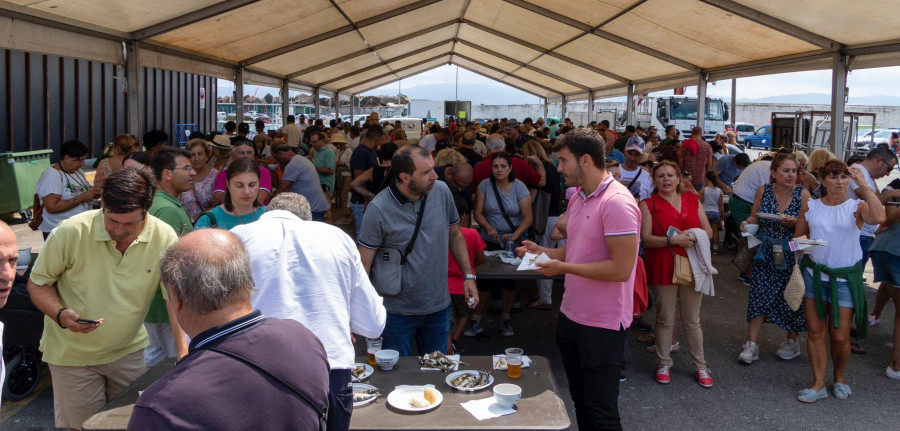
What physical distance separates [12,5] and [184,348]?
531 cm

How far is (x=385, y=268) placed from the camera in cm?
328

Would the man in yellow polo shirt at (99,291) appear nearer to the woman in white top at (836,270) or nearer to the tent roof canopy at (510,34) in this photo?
the woman in white top at (836,270)

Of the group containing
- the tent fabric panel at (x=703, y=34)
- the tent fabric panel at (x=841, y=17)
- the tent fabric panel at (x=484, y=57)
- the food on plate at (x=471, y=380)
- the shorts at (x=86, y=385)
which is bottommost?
the shorts at (x=86, y=385)

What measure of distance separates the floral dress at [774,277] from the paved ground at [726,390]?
41 cm

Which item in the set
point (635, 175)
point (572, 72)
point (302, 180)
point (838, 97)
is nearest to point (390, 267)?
point (302, 180)

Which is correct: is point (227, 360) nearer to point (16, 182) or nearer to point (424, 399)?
point (424, 399)

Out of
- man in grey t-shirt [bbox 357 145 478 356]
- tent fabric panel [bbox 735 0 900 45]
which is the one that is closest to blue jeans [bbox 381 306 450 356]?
man in grey t-shirt [bbox 357 145 478 356]

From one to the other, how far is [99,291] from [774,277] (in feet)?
14.6

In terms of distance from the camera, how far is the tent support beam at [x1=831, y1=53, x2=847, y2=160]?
908 cm

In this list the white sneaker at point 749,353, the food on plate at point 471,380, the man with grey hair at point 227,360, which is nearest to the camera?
the man with grey hair at point 227,360

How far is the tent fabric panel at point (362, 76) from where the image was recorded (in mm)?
21750

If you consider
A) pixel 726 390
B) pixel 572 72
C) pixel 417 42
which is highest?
pixel 417 42

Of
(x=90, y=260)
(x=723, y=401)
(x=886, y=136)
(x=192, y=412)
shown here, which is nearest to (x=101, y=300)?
(x=90, y=260)

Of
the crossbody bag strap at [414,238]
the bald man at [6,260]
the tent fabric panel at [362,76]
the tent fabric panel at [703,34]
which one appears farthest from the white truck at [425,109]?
the bald man at [6,260]
